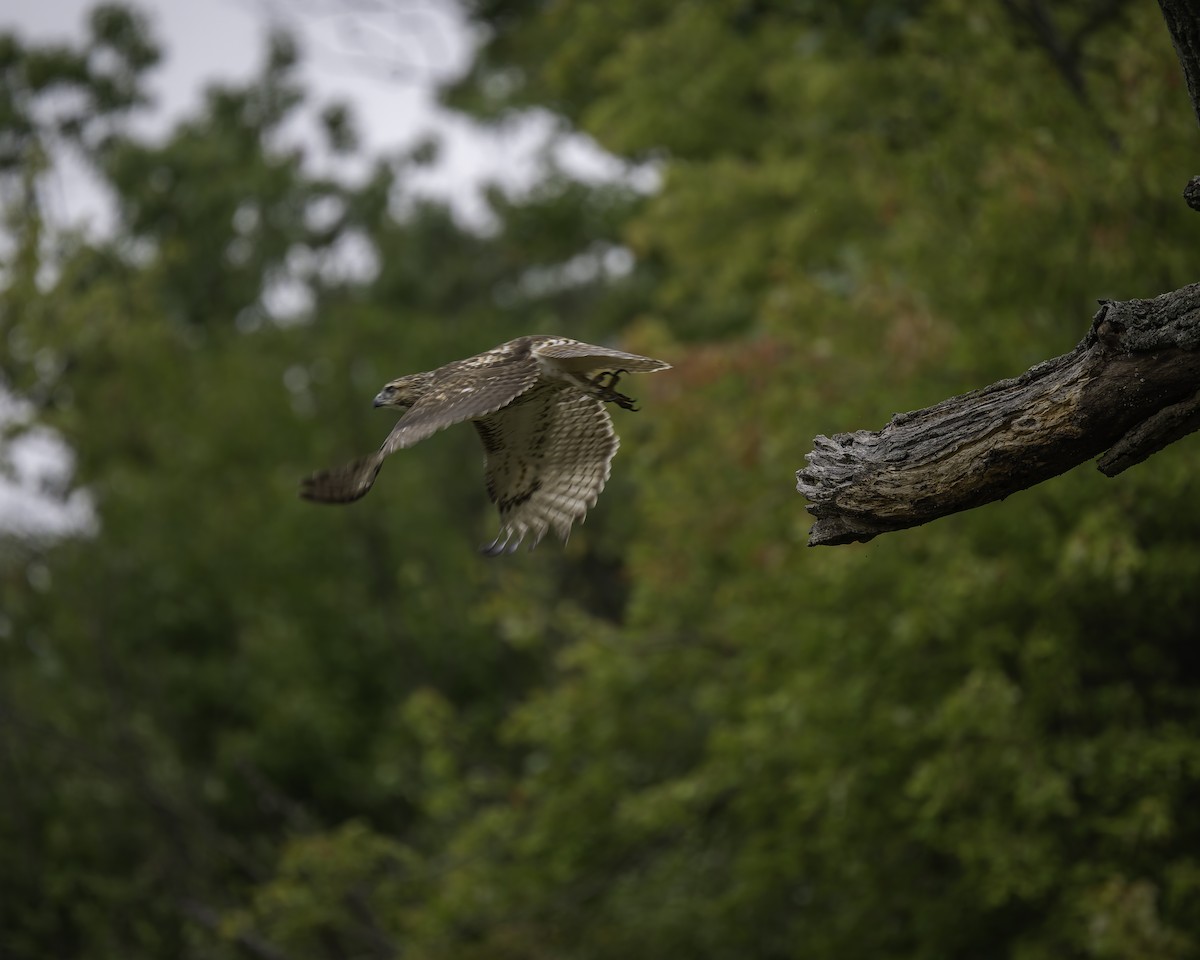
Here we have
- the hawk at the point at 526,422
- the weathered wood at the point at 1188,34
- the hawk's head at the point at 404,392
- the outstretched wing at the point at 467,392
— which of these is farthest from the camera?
the hawk's head at the point at 404,392

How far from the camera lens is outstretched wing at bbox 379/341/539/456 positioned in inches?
168

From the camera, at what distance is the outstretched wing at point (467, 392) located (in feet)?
14.0

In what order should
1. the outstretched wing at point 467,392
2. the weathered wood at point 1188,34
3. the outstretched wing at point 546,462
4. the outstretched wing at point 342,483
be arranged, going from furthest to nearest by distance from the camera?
the outstretched wing at point 546,462
the outstretched wing at point 342,483
the outstretched wing at point 467,392
the weathered wood at point 1188,34

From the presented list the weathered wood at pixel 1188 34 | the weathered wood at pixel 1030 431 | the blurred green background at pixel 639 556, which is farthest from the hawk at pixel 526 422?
the blurred green background at pixel 639 556

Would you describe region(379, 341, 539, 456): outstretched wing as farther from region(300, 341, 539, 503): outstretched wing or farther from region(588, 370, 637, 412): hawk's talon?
region(588, 370, 637, 412): hawk's talon

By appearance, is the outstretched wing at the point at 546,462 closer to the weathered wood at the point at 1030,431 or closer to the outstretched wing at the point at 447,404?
the outstretched wing at the point at 447,404

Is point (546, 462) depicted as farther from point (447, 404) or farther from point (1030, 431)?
point (1030, 431)

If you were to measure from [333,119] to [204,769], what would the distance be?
8.53 m

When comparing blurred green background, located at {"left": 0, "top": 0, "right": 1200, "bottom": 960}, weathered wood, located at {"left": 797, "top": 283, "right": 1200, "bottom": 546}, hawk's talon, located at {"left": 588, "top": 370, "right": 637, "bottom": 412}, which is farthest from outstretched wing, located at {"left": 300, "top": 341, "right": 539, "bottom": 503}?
blurred green background, located at {"left": 0, "top": 0, "right": 1200, "bottom": 960}

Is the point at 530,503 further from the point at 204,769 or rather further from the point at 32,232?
the point at 204,769

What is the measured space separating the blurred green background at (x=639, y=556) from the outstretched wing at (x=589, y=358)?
3.15 metres

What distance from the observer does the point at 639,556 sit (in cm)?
1191

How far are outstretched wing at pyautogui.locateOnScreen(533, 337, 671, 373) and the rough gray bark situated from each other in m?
1.16

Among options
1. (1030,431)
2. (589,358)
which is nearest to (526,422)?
(589,358)
